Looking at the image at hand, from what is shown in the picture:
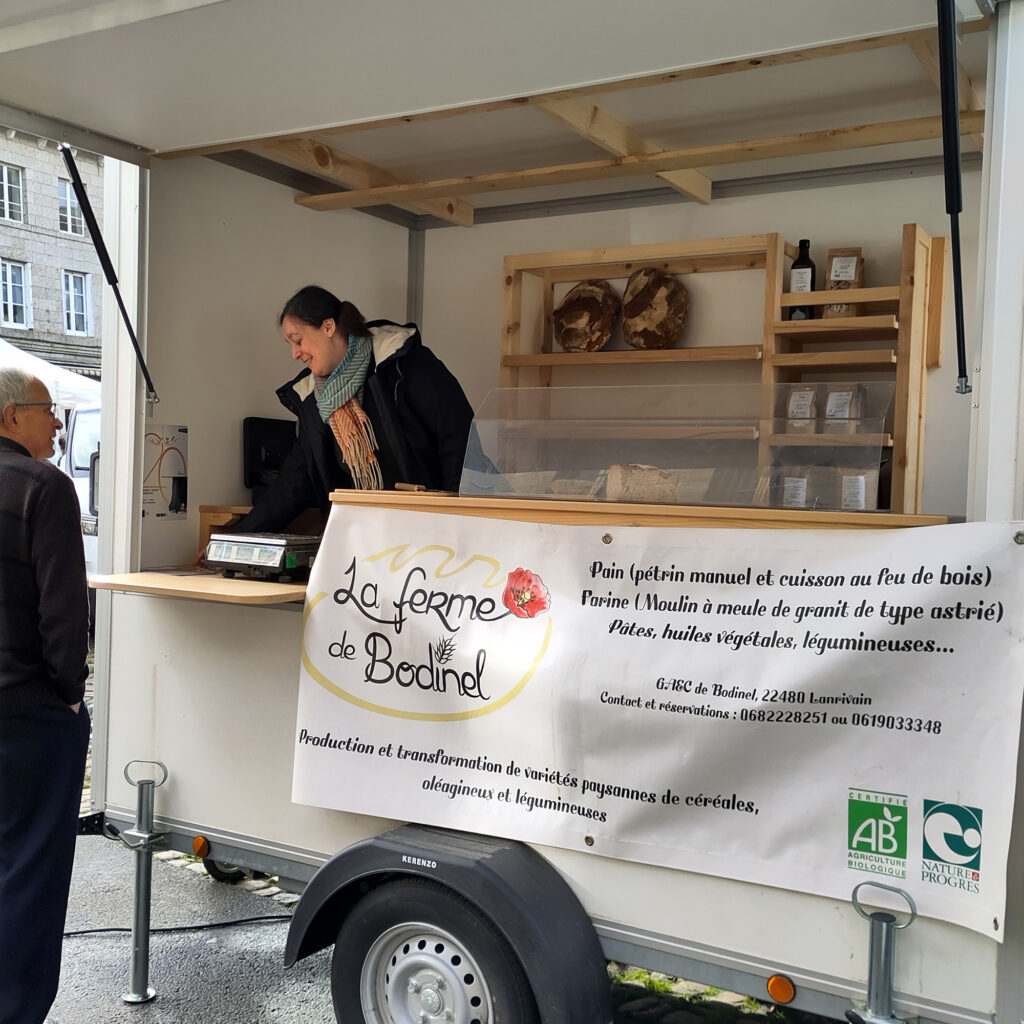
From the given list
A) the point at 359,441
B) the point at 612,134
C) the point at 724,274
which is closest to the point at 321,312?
the point at 359,441

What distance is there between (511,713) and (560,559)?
339 millimetres

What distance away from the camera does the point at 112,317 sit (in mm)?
3371

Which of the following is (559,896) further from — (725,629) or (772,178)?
(772,178)

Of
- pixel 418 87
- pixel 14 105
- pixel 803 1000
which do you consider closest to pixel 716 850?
pixel 803 1000

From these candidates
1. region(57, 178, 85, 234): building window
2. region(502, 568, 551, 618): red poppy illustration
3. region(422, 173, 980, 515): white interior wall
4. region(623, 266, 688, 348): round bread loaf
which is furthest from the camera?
region(57, 178, 85, 234): building window

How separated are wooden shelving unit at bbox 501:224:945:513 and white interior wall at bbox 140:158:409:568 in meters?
0.95

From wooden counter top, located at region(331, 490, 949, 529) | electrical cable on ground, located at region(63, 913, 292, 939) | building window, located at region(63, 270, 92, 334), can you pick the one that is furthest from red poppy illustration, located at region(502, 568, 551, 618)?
building window, located at region(63, 270, 92, 334)

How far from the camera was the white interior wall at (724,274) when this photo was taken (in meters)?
3.99

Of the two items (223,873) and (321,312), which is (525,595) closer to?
(321,312)

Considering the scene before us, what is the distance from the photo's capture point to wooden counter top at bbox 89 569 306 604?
2428 millimetres

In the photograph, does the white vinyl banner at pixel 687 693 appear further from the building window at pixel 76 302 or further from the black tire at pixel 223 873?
Answer: the building window at pixel 76 302

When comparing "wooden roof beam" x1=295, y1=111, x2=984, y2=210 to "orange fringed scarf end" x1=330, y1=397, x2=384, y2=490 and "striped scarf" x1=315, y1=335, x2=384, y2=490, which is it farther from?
"orange fringed scarf end" x1=330, y1=397, x2=384, y2=490

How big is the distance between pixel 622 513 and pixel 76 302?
2464 cm

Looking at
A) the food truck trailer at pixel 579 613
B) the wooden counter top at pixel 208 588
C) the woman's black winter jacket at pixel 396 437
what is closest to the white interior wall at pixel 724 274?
the food truck trailer at pixel 579 613
